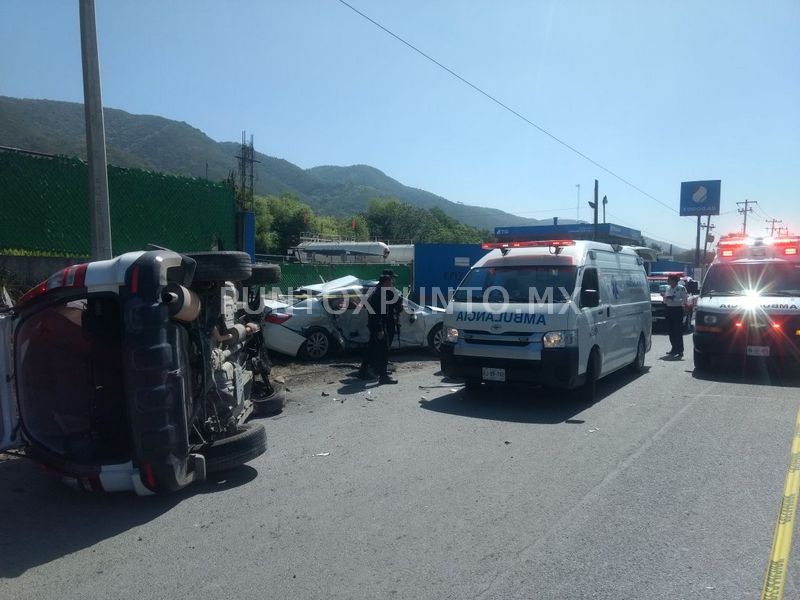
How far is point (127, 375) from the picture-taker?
14.6ft

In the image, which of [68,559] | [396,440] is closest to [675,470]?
[396,440]

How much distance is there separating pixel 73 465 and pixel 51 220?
17.9 feet

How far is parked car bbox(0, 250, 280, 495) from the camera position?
14.6 ft

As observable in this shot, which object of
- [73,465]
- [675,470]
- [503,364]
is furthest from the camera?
[503,364]

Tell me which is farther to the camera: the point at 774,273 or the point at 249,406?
the point at 774,273

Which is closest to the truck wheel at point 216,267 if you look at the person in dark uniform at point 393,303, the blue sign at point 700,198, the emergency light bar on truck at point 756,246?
the person in dark uniform at point 393,303

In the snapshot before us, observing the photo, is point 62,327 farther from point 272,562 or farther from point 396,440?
point 396,440

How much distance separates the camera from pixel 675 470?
577 centimetres

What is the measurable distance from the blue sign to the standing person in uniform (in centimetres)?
3145

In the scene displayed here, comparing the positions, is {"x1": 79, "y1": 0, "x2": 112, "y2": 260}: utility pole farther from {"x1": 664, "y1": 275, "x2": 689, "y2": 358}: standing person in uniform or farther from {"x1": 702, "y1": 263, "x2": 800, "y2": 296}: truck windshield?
{"x1": 664, "y1": 275, "x2": 689, "y2": 358}: standing person in uniform

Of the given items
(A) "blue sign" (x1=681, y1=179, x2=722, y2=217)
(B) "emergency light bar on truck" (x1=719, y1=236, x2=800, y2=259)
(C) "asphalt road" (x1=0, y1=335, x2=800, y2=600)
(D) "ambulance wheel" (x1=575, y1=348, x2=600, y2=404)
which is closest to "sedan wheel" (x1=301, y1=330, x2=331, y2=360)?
(C) "asphalt road" (x1=0, y1=335, x2=800, y2=600)

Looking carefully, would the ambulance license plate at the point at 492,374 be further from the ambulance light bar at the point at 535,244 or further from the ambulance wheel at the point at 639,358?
the ambulance wheel at the point at 639,358

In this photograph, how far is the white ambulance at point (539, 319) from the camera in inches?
320

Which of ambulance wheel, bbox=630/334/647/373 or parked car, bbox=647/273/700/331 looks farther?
parked car, bbox=647/273/700/331
